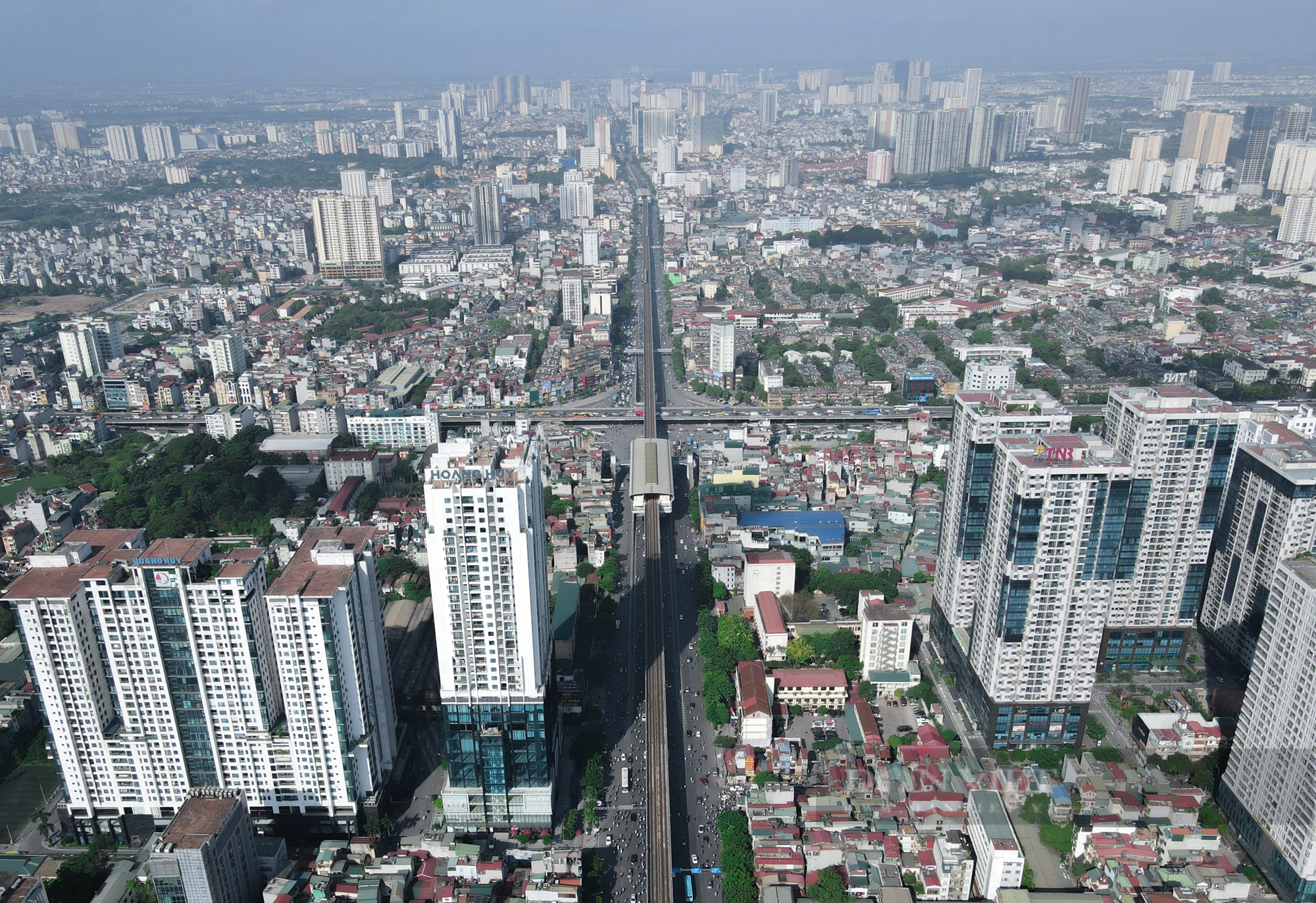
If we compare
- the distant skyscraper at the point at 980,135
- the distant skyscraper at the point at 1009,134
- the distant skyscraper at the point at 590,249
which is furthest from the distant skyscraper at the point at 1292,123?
the distant skyscraper at the point at 590,249

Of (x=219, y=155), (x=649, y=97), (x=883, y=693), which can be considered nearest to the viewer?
(x=883, y=693)

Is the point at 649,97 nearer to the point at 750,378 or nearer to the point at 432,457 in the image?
the point at 750,378

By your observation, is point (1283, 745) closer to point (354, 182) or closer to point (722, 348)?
point (722, 348)

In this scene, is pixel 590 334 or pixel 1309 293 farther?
pixel 1309 293

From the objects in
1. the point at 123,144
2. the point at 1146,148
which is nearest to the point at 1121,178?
Answer: the point at 1146,148

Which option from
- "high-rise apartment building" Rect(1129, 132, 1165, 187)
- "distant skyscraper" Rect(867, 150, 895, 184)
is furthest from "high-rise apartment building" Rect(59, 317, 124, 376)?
"high-rise apartment building" Rect(1129, 132, 1165, 187)

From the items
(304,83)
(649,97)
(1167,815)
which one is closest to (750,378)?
(1167,815)
